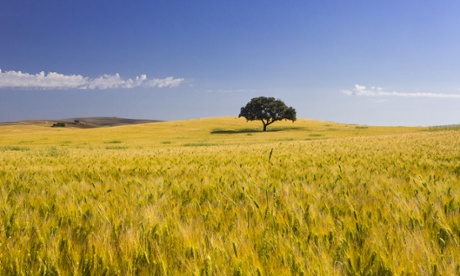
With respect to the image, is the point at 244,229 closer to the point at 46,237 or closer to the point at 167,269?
the point at 167,269

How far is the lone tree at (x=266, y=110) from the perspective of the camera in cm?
6406

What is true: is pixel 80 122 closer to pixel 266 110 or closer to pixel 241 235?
pixel 266 110

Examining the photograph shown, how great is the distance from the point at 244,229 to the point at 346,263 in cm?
64

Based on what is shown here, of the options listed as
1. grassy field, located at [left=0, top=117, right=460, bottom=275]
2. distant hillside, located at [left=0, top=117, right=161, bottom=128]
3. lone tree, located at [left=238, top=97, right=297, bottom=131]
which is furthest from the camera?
distant hillside, located at [left=0, top=117, right=161, bottom=128]

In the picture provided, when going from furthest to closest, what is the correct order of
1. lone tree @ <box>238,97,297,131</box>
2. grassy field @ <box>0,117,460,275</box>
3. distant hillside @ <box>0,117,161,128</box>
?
distant hillside @ <box>0,117,161,128</box>
lone tree @ <box>238,97,297,131</box>
grassy field @ <box>0,117,460,275</box>

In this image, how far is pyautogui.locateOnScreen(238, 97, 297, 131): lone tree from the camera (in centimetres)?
6406

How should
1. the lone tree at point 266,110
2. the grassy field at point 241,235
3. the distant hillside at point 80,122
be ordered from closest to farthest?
the grassy field at point 241,235, the lone tree at point 266,110, the distant hillside at point 80,122

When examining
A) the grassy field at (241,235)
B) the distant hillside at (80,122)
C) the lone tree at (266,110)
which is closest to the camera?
the grassy field at (241,235)

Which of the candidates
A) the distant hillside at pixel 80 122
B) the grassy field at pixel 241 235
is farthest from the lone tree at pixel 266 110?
the distant hillside at pixel 80 122

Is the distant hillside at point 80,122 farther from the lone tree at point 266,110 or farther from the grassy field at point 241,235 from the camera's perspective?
the grassy field at point 241,235

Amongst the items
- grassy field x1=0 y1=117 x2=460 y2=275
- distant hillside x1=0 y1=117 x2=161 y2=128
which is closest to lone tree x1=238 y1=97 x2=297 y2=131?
grassy field x1=0 y1=117 x2=460 y2=275

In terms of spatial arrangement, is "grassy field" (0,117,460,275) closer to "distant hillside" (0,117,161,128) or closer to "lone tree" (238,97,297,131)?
"lone tree" (238,97,297,131)

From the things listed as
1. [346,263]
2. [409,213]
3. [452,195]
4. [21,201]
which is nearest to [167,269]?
[346,263]

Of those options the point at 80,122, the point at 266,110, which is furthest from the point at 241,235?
the point at 80,122
